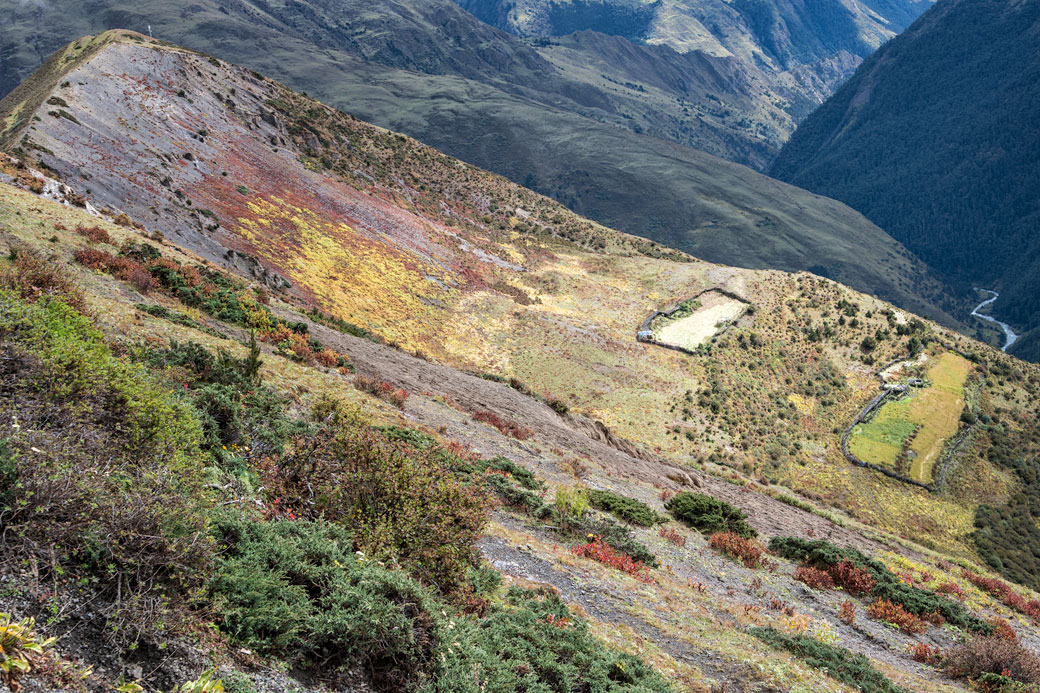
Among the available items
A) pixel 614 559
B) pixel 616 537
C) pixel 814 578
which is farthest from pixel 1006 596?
pixel 614 559

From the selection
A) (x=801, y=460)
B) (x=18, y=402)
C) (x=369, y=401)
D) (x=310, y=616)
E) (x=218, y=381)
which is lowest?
(x=801, y=460)

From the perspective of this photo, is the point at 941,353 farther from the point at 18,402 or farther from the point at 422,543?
the point at 18,402

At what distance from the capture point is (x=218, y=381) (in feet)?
38.6

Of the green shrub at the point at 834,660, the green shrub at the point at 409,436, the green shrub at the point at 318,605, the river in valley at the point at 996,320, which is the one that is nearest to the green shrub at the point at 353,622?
the green shrub at the point at 318,605

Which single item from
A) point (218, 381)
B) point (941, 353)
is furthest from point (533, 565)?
point (941, 353)

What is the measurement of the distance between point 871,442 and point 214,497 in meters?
40.4

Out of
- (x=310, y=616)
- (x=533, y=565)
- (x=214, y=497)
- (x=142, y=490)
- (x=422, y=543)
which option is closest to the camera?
(x=142, y=490)

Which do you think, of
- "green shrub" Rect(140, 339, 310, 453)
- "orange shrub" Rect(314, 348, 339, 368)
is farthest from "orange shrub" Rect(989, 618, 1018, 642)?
"orange shrub" Rect(314, 348, 339, 368)

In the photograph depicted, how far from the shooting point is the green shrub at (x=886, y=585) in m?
15.3

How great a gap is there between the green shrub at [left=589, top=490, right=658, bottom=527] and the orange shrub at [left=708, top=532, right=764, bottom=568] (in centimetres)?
185

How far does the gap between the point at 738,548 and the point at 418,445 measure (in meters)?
9.57

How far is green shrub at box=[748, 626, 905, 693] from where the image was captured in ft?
33.5

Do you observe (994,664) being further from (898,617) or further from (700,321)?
(700,321)

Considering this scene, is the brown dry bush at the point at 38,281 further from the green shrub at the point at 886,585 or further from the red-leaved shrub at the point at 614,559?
the green shrub at the point at 886,585
